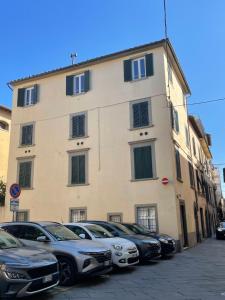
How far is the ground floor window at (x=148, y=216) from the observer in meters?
17.6

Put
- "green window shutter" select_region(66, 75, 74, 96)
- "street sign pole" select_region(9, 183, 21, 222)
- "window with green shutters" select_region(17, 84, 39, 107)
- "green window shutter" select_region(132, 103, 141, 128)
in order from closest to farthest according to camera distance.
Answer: "street sign pole" select_region(9, 183, 21, 222), "green window shutter" select_region(132, 103, 141, 128), "green window shutter" select_region(66, 75, 74, 96), "window with green shutters" select_region(17, 84, 39, 107)

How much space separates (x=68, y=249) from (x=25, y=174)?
45.6 feet

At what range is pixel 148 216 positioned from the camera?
17797 millimetres

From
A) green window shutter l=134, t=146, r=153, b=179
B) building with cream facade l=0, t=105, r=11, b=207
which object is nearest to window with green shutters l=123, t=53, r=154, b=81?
green window shutter l=134, t=146, r=153, b=179

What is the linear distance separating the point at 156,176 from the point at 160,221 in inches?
92.0

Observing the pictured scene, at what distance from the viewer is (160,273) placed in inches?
418

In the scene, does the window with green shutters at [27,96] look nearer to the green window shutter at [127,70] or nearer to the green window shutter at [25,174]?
the green window shutter at [25,174]

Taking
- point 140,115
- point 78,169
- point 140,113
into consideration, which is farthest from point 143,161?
point 78,169

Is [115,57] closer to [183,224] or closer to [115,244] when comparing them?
[183,224]

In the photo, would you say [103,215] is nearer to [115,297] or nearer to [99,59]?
[99,59]

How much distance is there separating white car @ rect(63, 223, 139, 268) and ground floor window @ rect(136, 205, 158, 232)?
21.3 ft

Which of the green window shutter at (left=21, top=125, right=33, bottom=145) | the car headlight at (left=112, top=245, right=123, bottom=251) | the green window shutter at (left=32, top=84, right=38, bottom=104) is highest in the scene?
the green window shutter at (left=32, top=84, right=38, bottom=104)

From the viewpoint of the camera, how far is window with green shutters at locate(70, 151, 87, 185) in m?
19.9

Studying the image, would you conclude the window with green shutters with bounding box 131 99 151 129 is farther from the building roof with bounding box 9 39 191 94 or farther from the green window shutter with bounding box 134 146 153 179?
the building roof with bounding box 9 39 191 94
